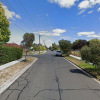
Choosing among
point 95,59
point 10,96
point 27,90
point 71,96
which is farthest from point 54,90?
point 95,59

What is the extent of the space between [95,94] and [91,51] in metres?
4.60

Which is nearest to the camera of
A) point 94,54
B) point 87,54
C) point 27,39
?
point 94,54

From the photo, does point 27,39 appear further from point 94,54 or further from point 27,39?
point 94,54

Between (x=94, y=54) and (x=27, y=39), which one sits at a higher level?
(x=27, y=39)

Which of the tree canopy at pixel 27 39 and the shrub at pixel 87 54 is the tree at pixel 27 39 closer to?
the tree canopy at pixel 27 39

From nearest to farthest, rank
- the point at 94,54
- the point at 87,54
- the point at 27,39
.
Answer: the point at 94,54 < the point at 87,54 < the point at 27,39

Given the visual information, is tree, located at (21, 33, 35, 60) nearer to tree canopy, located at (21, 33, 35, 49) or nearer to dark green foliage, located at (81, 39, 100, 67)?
tree canopy, located at (21, 33, 35, 49)

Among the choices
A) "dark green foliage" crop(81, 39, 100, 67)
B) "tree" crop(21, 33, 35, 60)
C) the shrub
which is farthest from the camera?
"tree" crop(21, 33, 35, 60)

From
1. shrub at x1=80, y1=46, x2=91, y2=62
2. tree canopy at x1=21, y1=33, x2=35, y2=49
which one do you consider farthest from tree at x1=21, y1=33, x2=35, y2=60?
shrub at x1=80, y1=46, x2=91, y2=62

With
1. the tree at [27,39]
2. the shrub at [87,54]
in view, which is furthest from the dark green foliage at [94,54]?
the tree at [27,39]

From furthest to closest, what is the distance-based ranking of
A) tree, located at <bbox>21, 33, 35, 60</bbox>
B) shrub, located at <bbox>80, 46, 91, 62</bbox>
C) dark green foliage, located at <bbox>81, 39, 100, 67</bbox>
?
tree, located at <bbox>21, 33, 35, 60</bbox>
shrub, located at <bbox>80, 46, 91, 62</bbox>
dark green foliage, located at <bbox>81, 39, 100, 67</bbox>

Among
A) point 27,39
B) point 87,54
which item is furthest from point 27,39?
point 87,54

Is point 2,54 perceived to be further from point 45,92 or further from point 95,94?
point 95,94

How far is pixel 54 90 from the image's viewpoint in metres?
5.07
